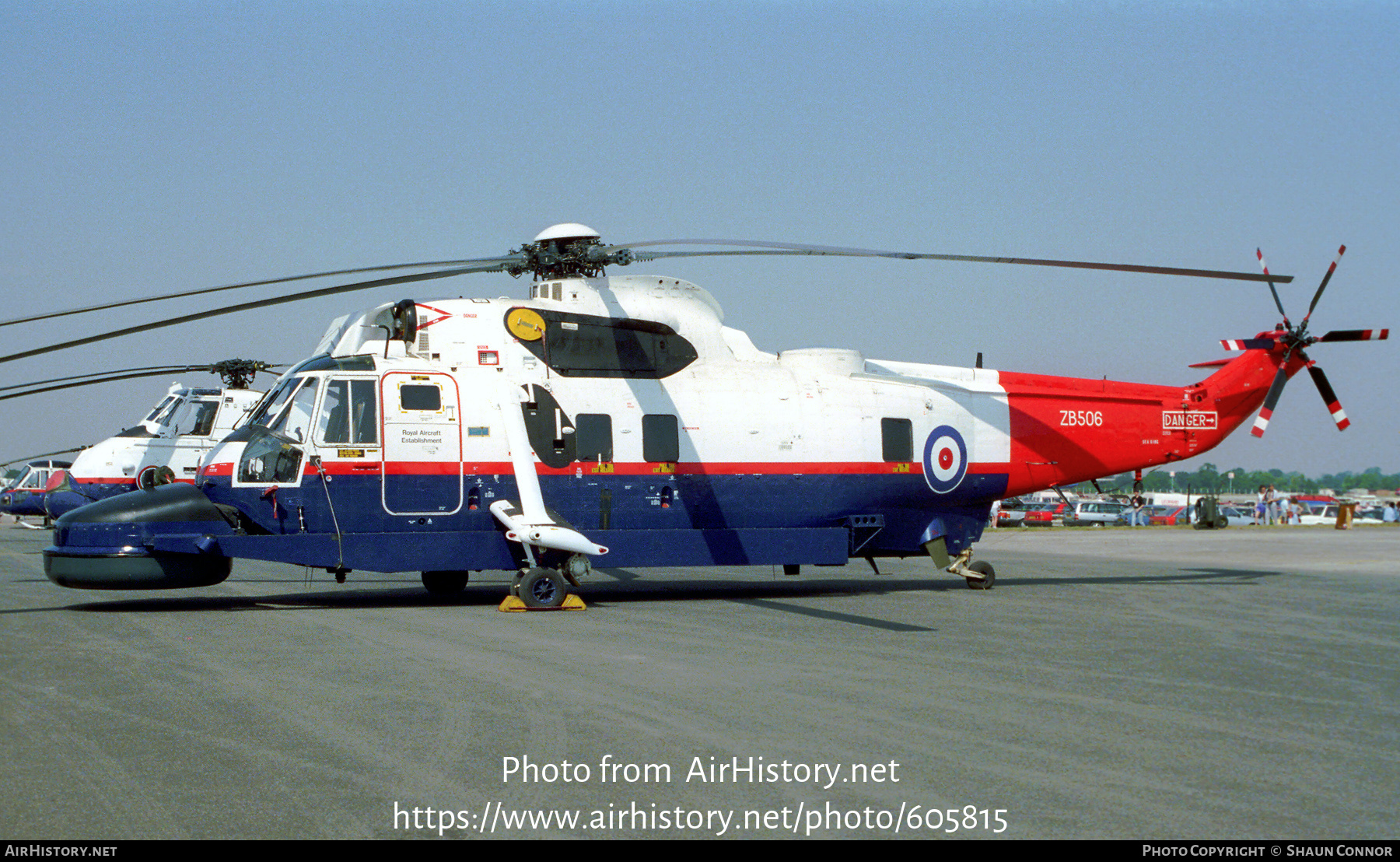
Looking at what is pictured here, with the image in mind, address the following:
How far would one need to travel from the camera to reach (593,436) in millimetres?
15359

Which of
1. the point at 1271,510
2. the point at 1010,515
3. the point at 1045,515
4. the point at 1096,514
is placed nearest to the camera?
the point at 1010,515

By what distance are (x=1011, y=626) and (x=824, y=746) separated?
650 cm

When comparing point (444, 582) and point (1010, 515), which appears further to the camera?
point (1010, 515)

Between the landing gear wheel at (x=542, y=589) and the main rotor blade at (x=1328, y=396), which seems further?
the main rotor blade at (x=1328, y=396)

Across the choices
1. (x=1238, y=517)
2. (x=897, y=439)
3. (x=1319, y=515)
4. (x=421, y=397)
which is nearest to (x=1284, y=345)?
(x=897, y=439)

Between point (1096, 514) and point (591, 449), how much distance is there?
160 feet

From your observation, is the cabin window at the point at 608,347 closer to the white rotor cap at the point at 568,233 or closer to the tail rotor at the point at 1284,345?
the white rotor cap at the point at 568,233

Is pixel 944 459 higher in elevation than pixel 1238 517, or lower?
higher

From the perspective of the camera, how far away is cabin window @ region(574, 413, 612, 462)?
601 inches

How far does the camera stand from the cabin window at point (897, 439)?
1669 cm

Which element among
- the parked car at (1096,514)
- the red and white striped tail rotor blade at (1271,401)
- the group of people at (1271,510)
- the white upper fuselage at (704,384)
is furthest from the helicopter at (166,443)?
the group of people at (1271,510)

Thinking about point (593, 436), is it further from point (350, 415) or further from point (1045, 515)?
point (1045, 515)

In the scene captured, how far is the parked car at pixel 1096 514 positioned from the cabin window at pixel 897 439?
41.7 m

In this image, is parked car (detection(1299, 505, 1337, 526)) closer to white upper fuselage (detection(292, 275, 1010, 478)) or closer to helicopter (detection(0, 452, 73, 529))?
white upper fuselage (detection(292, 275, 1010, 478))
